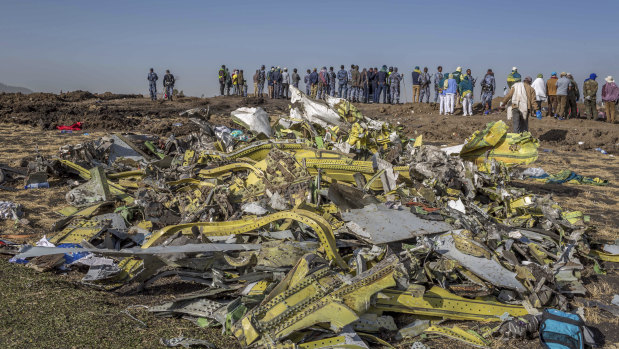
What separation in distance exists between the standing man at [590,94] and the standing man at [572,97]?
344 millimetres

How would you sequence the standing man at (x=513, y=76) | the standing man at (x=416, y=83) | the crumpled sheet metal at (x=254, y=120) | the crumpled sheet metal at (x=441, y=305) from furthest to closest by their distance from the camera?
the standing man at (x=416, y=83) → the standing man at (x=513, y=76) → the crumpled sheet metal at (x=254, y=120) → the crumpled sheet metal at (x=441, y=305)

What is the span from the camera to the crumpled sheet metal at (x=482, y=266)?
12.6ft

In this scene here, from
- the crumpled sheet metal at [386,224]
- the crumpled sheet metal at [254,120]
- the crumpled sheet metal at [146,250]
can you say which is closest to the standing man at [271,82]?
the crumpled sheet metal at [254,120]

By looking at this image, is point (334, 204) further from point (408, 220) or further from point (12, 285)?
point (12, 285)

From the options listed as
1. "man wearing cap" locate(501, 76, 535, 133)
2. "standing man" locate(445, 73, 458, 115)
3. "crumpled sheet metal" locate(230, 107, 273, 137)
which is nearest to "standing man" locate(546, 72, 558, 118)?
"standing man" locate(445, 73, 458, 115)

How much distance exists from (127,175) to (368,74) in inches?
651

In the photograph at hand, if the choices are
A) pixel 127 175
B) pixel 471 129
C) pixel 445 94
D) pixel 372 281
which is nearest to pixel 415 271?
pixel 372 281

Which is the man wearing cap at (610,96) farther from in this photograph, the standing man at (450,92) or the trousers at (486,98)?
the standing man at (450,92)

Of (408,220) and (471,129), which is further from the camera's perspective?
(471,129)

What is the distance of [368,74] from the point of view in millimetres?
21938

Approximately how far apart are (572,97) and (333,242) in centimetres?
1565

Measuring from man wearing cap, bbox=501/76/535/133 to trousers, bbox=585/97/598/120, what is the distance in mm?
6778

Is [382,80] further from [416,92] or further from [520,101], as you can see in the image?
[520,101]

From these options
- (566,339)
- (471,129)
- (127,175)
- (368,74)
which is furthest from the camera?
(368,74)
